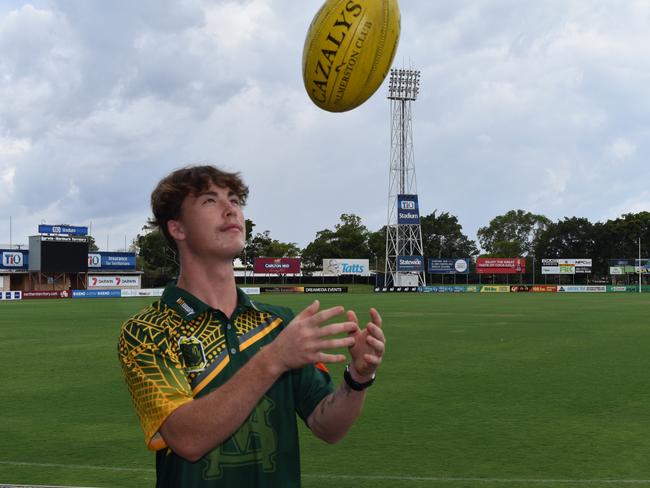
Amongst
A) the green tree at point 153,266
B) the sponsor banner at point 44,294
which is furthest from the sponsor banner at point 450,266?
the sponsor banner at point 44,294

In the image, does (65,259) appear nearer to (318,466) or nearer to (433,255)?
(318,466)

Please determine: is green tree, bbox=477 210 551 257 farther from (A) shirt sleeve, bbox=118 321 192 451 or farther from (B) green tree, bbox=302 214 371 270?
(A) shirt sleeve, bbox=118 321 192 451

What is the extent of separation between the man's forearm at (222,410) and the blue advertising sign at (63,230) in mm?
69237

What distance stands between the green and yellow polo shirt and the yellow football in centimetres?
246

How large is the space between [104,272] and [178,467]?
7642 cm

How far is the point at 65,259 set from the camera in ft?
205

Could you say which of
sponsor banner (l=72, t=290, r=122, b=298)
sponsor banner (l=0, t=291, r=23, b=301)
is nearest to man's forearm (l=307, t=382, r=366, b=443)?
sponsor banner (l=0, t=291, r=23, b=301)

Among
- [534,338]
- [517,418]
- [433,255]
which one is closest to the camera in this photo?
[517,418]

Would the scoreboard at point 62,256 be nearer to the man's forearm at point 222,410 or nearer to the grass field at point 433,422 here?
the grass field at point 433,422

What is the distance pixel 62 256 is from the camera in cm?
6253

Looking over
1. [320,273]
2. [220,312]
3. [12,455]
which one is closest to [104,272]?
[320,273]

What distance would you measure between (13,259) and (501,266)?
58.1 metres

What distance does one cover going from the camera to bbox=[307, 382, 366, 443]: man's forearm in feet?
8.25

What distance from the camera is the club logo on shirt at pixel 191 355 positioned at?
2.39m
